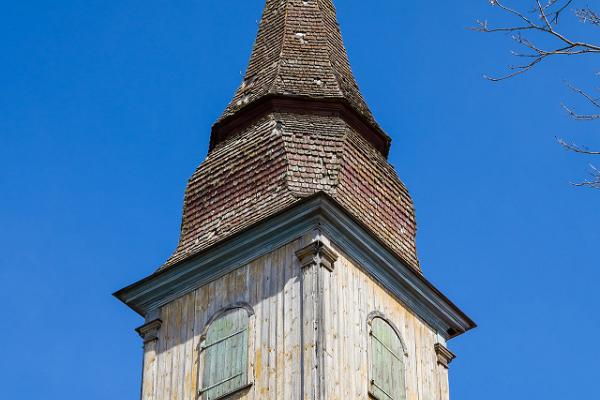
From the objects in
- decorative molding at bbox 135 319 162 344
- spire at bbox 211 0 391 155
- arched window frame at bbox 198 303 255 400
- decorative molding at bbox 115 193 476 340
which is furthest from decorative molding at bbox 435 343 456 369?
decorative molding at bbox 135 319 162 344

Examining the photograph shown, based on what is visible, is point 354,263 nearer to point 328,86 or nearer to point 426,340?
point 426,340

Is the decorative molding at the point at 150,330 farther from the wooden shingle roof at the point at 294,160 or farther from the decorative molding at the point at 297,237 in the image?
the wooden shingle roof at the point at 294,160

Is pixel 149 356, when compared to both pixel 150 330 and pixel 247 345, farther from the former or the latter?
pixel 247 345

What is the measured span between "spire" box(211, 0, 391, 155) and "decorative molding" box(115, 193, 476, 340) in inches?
135

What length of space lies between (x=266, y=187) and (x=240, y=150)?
4.45 ft

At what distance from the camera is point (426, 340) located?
26359 mm

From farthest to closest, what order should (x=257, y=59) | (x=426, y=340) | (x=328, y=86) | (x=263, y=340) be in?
(x=257, y=59), (x=328, y=86), (x=426, y=340), (x=263, y=340)

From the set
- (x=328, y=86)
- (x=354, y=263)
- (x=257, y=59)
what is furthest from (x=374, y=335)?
(x=257, y=59)

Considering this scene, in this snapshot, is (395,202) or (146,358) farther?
(395,202)

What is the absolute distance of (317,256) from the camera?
80.8 ft

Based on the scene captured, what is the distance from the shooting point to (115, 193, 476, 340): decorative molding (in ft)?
82.4

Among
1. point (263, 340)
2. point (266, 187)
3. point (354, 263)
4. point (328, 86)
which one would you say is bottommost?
point (263, 340)

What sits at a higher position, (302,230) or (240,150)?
(240,150)

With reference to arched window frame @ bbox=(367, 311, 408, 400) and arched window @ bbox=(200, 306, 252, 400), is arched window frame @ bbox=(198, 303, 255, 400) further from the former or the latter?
arched window frame @ bbox=(367, 311, 408, 400)
